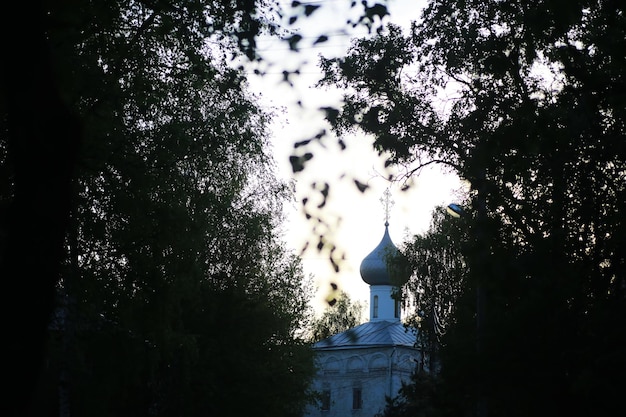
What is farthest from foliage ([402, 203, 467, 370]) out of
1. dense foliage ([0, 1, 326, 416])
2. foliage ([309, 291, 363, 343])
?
foliage ([309, 291, 363, 343])

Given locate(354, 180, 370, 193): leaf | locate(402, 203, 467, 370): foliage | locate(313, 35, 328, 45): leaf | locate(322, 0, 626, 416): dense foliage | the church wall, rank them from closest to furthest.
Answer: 1. locate(354, 180, 370, 193): leaf
2. locate(313, 35, 328, 45): leaf
3. locate(322, 0, 626, 416): dense foliage
4. locate(402, 203, 467, 370): foliage
5. the church wall

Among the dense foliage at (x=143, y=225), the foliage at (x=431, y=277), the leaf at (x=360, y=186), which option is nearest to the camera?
the dense foliage at (x=143, y=225)

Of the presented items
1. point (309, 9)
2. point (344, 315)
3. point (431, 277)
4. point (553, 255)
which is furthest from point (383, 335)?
point (309, 9)

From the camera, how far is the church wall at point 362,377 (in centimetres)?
7588

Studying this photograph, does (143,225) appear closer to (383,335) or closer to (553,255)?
(553,255)

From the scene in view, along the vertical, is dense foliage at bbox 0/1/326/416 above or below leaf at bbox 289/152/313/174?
above

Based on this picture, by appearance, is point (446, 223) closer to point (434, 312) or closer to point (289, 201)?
point (434, 312)

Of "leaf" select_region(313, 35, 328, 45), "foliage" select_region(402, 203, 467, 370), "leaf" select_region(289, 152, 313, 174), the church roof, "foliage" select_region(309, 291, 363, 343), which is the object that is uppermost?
"foliage" select_region(309, 291, 363, 343)

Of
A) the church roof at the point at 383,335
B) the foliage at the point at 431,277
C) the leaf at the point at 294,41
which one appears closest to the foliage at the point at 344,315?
the church roof at the point at 383,335

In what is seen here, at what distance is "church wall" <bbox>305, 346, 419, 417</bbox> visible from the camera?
249 ft

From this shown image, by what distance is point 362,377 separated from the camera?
7781cm

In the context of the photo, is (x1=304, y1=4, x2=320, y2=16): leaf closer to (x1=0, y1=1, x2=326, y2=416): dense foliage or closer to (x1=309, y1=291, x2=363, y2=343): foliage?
(x1=0, y1=1, x2=326, y2=416): dense foliage

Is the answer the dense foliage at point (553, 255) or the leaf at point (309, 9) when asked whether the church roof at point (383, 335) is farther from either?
the leaf at point (309, 9)

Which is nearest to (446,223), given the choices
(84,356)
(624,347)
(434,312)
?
(434,312)
